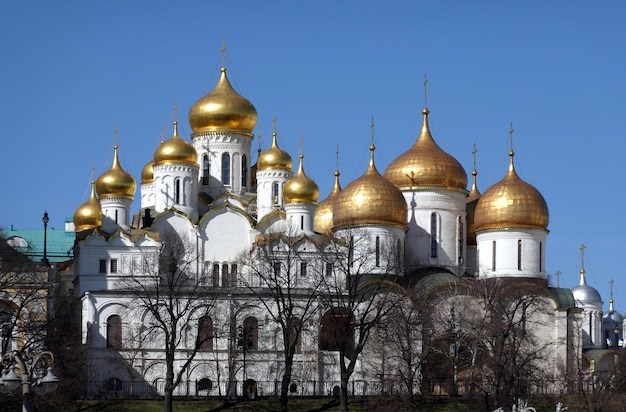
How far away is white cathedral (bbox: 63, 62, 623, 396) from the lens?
59.9 m

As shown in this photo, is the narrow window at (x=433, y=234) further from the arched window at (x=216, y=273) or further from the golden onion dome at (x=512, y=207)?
the arched window at (x=216, y=273)

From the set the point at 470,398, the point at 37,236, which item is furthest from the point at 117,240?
the point at 37,236

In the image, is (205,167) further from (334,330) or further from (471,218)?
(334,330)

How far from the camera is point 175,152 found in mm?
66688

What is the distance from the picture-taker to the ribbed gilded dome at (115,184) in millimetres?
68250

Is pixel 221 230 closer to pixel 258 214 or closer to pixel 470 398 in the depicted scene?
pixel 258 214

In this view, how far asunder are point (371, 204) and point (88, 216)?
1453 centimetres

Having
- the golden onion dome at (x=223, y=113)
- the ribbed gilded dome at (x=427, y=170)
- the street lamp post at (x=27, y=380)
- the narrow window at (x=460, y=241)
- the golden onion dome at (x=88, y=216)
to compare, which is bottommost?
the street lamp post at (x=27, y=380)

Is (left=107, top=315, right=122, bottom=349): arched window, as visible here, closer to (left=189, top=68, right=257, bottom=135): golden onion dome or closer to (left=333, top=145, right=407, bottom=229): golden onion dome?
(left=333, top=145, right=407, bottom=229): golden onion dome

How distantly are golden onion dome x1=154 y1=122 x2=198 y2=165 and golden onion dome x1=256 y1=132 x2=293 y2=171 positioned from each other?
3981 millimetres

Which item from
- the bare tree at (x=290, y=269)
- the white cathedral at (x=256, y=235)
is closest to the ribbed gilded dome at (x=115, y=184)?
the white cathedral at (x=256, y=235)

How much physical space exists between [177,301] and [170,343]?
1972 mm

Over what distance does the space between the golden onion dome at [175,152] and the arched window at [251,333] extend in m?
9.26

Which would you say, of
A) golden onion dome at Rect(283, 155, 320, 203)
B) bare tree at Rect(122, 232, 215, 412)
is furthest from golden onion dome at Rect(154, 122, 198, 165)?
golden onion dome at Rect(283, 155, 320, 203)
